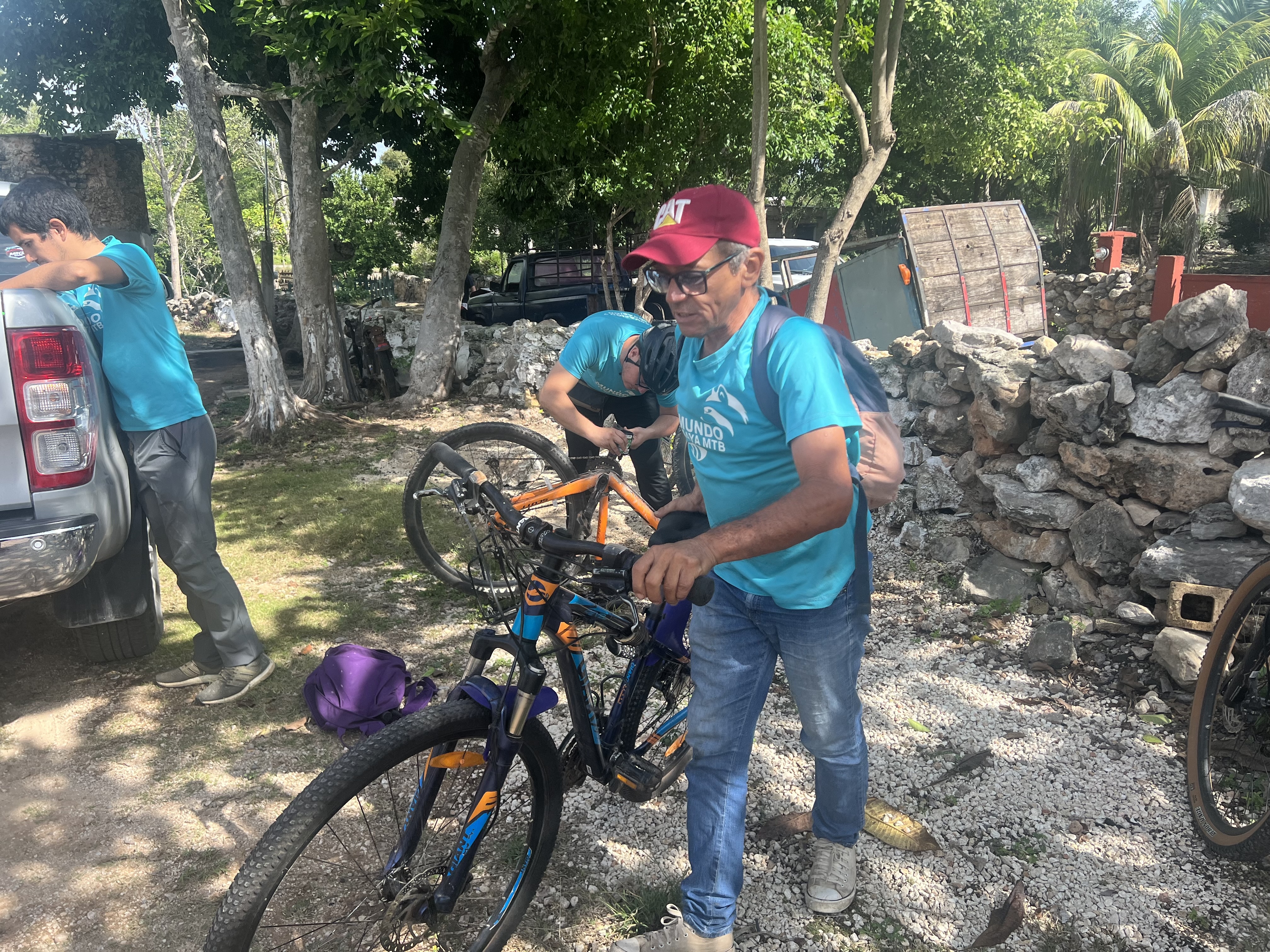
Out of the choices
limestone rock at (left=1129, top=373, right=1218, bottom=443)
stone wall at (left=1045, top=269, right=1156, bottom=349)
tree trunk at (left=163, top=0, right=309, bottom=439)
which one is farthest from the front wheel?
stone wall at (left=1045, top=269, right=1156, bottom=349)

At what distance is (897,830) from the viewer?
9.76 feet

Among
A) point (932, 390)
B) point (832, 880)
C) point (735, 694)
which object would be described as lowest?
point (832, 880)

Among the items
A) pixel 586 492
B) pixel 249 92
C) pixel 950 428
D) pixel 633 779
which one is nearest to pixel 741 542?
pixel 633 779

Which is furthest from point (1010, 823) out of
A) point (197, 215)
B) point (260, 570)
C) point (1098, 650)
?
point (197, 215)

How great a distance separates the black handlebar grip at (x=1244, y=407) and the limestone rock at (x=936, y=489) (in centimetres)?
185

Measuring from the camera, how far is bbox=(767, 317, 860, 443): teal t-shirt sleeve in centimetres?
188

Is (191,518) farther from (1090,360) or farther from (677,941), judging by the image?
(1090,360)

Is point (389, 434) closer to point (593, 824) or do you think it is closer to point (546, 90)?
point (546, 90)

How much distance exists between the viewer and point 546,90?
10359mm

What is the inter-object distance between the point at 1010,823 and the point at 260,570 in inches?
175

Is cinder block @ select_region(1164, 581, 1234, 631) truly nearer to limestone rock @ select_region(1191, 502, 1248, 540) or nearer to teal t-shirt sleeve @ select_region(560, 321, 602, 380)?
limestone rock @ select_region(1191, 502, 1248, 540)

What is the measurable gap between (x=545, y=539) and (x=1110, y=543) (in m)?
3.40

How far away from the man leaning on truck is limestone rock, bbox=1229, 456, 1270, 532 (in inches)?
171

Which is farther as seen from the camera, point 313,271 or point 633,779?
point 313,271
